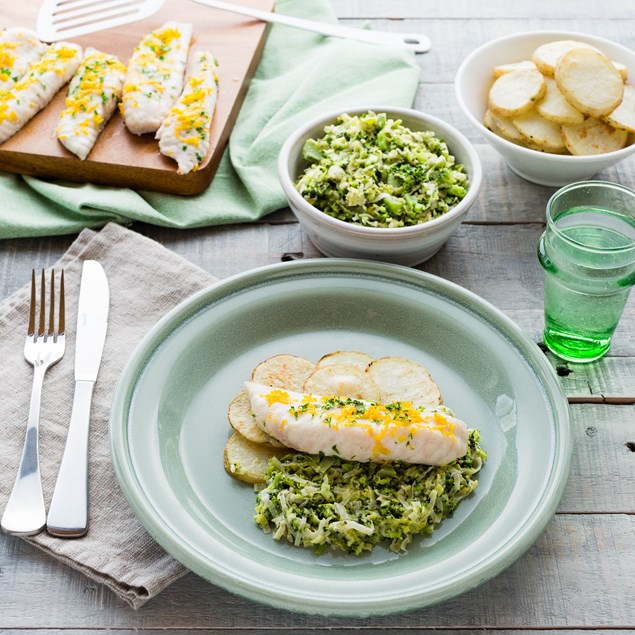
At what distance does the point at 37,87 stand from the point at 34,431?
1664 millimetres

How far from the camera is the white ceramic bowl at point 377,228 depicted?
110 inches

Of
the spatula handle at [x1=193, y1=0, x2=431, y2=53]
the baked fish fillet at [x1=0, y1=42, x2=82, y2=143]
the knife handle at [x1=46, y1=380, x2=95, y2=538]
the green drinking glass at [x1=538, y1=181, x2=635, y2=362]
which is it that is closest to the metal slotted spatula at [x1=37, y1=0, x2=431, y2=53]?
the spatula handle at [x1=193, y1=0, x2=431, y2=53]

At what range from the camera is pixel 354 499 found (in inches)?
85.4

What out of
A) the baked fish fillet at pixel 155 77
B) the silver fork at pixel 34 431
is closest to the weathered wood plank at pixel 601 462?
the silver fork at pixel 34 431

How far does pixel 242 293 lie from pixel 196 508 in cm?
78

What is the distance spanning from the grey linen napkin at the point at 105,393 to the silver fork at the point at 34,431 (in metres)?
0.03

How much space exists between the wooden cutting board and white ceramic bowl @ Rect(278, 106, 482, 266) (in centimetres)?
49

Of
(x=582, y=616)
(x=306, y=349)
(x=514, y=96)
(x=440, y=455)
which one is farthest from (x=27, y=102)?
(x=582, y=616)

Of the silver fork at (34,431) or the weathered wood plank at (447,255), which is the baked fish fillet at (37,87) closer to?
the weathered wood plank at (447,255)

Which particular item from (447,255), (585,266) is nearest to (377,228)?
(447,255)

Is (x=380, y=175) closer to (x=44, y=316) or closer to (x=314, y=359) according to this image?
(x=314, y=359)

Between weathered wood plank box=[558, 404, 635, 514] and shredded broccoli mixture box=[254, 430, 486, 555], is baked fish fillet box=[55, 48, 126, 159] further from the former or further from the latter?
weathered wood plank box=[558, 404, 635, 514]

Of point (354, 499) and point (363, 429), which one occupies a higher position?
point (363, 429)

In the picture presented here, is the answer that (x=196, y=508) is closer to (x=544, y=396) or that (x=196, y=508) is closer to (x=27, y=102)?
(x=544, y=396)
